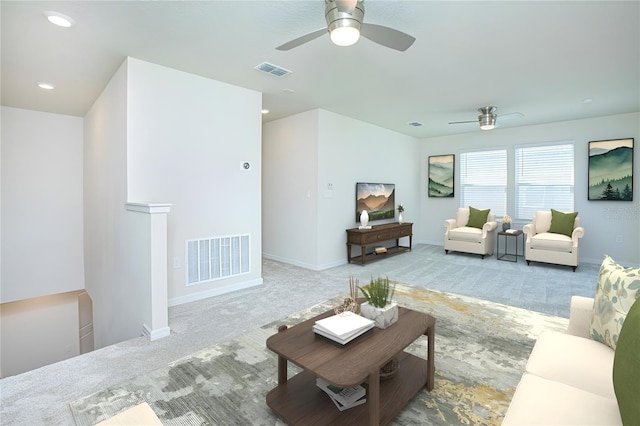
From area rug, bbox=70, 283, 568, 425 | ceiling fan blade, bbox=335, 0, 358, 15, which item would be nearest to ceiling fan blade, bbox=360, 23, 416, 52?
ceiling fan blade, bbox=335, 0, 358, 15

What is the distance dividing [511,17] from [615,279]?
2.01 metres

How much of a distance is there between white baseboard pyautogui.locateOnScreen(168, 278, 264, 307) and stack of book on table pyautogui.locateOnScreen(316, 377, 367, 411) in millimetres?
2366

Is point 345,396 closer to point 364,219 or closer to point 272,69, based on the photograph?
point 272,69

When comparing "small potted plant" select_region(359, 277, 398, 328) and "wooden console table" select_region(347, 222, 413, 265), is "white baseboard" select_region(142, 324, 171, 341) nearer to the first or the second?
"small potted plant" select_region(359, 277, 398, 328)

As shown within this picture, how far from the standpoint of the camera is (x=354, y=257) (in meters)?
5.64

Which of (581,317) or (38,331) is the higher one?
(581,317)

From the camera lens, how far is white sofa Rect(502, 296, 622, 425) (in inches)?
43.9

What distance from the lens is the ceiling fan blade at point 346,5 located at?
1858 mm

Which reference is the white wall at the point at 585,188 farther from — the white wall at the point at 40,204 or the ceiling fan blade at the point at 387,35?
the white wall at the point at 40,204

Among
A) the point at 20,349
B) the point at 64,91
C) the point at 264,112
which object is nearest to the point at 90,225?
the point at 64,91

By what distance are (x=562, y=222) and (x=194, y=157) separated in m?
5.99

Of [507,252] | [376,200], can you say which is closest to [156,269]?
[376,200]

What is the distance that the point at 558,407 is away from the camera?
1.16 metres

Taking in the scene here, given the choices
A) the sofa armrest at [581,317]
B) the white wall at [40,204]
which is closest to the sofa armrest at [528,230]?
the sofa armrest at [581,317]
